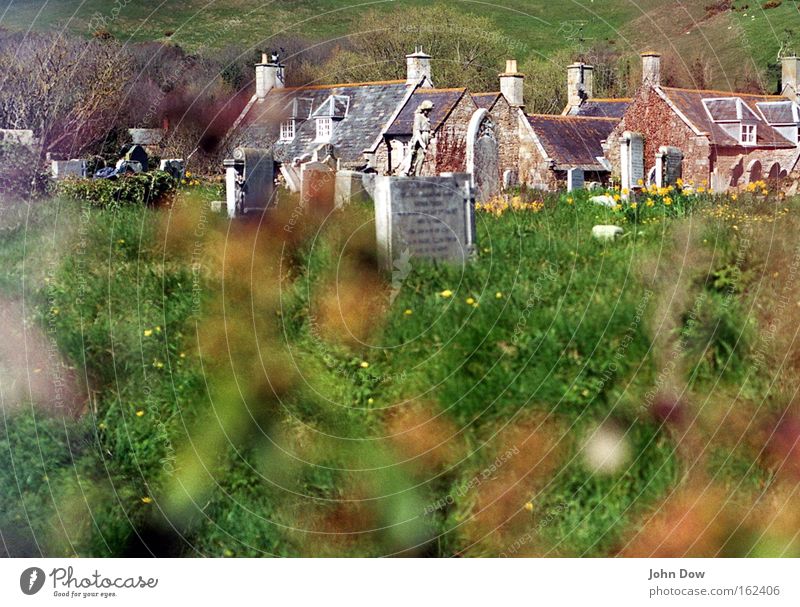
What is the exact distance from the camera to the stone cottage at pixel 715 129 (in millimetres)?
30219

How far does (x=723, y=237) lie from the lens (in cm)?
1131

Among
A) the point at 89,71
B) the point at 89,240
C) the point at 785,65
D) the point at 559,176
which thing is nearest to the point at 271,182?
the point at 89,240

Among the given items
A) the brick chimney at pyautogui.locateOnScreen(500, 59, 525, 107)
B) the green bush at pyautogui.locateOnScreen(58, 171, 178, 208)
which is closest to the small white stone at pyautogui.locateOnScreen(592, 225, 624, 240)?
the green bush at pyautogui.locateOnScreen(58, 171, 178, 208)

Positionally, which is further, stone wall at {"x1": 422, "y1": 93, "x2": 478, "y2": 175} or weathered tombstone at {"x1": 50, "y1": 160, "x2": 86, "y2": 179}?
stone wall at {"x1": 422, "y1": 93, "x2": 478, "y2": 175}

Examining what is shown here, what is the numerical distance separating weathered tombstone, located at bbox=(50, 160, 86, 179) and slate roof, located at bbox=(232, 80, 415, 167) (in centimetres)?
307

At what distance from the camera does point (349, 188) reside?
15.3 metres

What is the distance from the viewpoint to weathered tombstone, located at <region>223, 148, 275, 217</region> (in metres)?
16.2

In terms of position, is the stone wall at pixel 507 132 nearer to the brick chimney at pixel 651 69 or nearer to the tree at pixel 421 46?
the tree at pixel 421 46

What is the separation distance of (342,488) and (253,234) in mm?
4497

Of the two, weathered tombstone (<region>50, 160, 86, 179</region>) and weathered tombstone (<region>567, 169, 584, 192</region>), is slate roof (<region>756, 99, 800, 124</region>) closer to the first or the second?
weathered tombstone (<region>567, 169, 584, 192</region>)

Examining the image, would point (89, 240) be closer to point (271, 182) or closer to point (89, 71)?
point (271, 182)

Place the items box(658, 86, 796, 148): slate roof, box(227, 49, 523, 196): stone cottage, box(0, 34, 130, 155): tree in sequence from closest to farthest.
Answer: box(0, 34, 130, 155): tree, box(227, 49, 523, 196): stone cottage, box(658, 86, 796, 148): slate roof

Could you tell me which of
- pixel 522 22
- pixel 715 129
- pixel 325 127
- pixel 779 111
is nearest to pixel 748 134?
pixel 715 129

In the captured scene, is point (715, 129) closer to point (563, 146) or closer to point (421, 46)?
point (563, 146)
